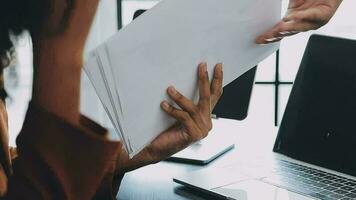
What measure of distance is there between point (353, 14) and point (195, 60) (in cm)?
188

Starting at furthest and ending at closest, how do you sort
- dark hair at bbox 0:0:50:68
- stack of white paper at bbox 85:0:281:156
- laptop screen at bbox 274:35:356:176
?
1. laptop screen at bbox 274:35:356:176
2. stack of white paper at bbox 85:0:281:156
3. dark hair at bbox 0:0:50:68

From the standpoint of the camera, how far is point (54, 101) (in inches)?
28.9

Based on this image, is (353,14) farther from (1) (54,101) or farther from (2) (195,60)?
(1) (54,101)

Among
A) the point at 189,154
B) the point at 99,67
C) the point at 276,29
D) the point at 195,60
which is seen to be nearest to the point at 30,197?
the point at 99,67

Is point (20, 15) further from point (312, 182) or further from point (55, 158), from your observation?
point (312, 182)

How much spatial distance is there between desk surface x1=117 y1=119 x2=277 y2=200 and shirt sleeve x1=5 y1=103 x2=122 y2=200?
30 centimetres

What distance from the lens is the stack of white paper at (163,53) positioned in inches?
33.8

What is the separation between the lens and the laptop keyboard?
1.08 metres

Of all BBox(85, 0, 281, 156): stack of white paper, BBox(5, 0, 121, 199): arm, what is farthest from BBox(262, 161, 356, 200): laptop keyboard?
BBox(5, 0, 121, 199): arm

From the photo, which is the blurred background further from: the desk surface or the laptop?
the laptop

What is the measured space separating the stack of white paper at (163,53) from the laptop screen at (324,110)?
0.34 m

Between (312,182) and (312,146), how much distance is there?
157mm

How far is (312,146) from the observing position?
1.28 metres

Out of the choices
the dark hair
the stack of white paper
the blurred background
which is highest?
the dark hair
